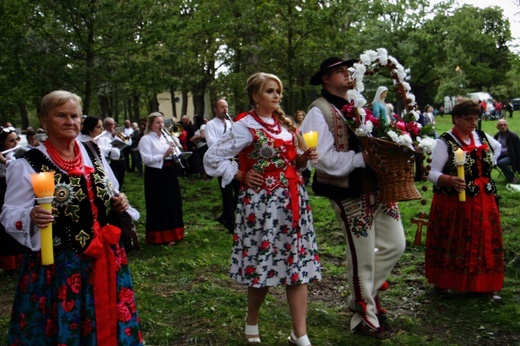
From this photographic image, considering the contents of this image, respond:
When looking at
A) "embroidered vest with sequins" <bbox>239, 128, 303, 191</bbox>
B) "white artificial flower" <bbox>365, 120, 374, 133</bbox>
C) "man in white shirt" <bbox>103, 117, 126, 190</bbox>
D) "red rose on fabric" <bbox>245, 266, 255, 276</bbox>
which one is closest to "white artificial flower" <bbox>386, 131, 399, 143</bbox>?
"white artificial flower" <bbox>365, 120, 374, 133</bbox>

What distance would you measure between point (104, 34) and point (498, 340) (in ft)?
38.4

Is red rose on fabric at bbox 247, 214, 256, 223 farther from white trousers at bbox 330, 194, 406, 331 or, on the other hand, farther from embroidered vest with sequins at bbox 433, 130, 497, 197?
embroidered vest with sequins at bbox 433, 130, 497, 197

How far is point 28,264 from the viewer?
348 centimetres

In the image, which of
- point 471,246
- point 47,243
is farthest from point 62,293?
point 471,246

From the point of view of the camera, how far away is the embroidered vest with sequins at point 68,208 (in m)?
3.42

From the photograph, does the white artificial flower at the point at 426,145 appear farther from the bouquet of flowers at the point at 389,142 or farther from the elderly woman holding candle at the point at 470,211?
the elderly woman holding candle at the point at 470,211

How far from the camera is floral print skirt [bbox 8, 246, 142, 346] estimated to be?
3.39 meters

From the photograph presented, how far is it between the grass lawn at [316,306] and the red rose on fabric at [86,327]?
1.43 meters

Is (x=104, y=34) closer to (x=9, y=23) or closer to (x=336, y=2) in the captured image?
(x=9, y=23)

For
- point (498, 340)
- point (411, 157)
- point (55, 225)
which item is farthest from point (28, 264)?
point (498, 340)

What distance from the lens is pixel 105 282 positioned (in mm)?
3486

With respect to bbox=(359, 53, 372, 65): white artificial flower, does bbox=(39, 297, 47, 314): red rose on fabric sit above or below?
below

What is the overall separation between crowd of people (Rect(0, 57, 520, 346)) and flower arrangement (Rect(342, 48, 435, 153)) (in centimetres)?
10

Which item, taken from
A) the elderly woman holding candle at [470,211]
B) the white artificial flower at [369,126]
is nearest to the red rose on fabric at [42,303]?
the white artificial flower at [369,126]
